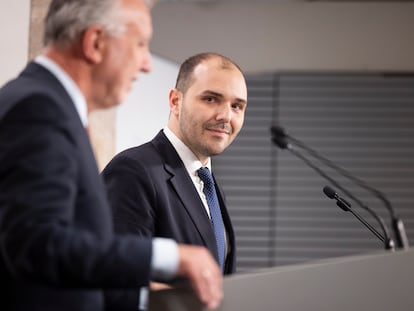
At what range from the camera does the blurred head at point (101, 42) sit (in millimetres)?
1629

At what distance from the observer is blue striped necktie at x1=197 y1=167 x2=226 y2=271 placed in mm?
2869

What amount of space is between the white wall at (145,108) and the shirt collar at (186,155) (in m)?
2.15

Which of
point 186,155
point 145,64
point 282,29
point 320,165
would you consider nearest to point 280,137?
point 186,155

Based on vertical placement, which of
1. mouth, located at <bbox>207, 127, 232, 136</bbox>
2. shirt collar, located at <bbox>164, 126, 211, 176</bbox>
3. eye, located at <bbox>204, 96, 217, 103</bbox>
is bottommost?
shirt collar, located at <bbox>164, 126, 211, 176</bbox>

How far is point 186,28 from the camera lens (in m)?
6.74

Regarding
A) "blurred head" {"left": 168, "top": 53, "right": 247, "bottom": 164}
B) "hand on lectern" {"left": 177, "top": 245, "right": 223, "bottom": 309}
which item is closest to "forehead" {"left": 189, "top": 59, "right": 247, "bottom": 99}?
"blurred head" {"left": 168, "top": 53, "right": 247, "bottom": 164}

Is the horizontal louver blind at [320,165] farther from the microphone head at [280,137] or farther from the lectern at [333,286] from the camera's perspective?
the lectern at [333,286]

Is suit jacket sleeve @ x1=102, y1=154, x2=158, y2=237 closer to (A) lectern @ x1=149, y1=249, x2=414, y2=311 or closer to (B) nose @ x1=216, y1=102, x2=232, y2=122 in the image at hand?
(B) nose @ x1=216, y1=102, x2=232, y2=122

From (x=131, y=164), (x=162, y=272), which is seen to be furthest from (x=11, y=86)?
(x=131, y=164)

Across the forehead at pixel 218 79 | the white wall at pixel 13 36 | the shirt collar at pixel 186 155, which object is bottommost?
the shirt collar at pixel 186 155

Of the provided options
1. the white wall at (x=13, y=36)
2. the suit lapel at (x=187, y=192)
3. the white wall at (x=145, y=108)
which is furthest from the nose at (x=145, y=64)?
the white wall at (x=145, y=108)

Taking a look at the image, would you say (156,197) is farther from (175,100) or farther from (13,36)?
(13,36)

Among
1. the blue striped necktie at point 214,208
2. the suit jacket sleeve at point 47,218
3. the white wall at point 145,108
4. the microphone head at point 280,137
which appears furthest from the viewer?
the white wall at point 145,108

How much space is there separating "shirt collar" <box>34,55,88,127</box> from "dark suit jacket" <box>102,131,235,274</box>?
912mm
